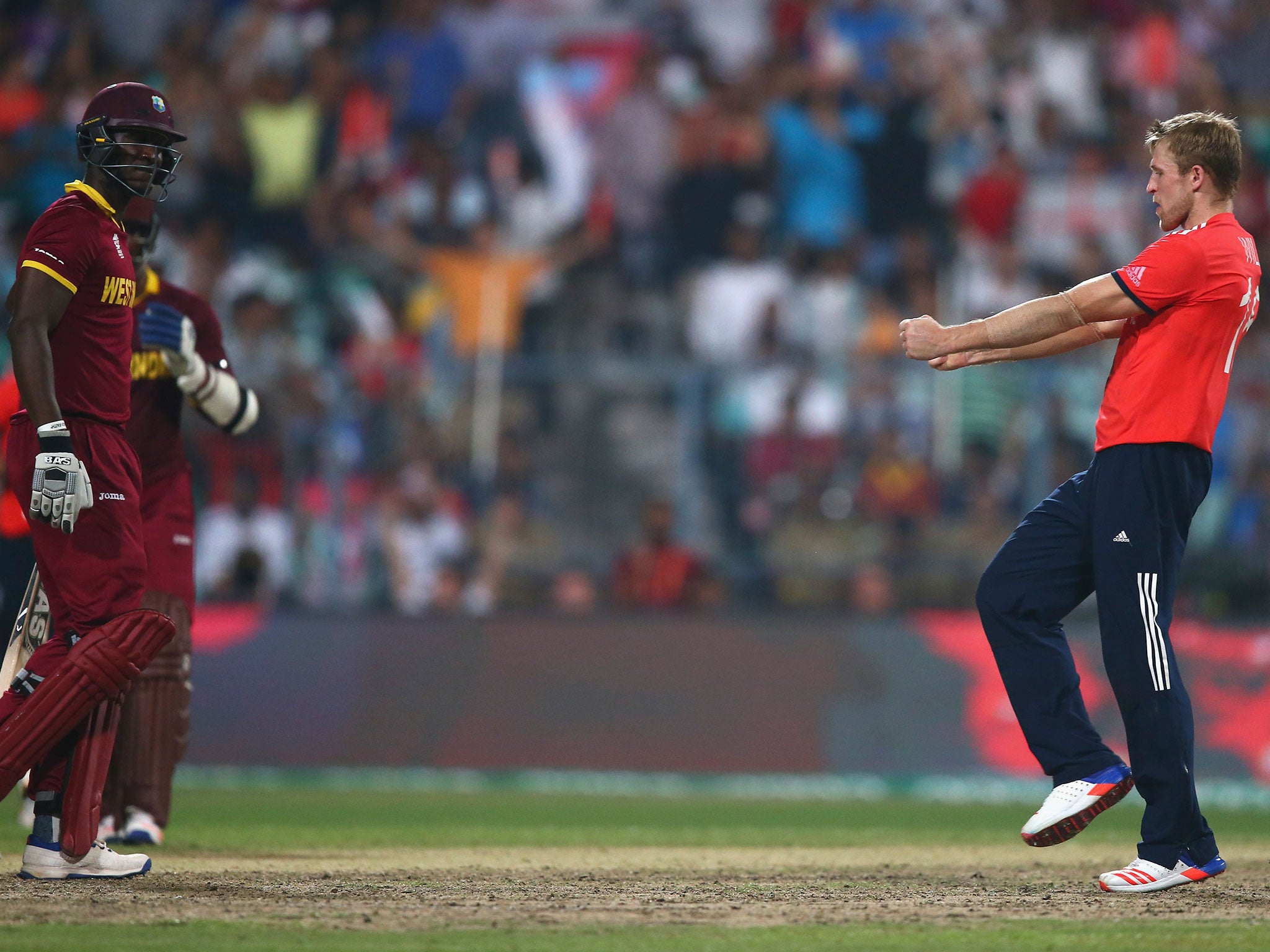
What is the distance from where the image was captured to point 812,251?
586 inches

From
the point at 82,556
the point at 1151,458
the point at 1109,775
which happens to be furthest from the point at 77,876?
the point at 1151,458

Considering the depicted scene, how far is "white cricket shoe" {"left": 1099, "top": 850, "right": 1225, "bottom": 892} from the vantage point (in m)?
5.48

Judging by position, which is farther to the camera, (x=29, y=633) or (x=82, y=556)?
(x=29, y=633)

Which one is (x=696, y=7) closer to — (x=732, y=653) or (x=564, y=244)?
(x=564, y=244)

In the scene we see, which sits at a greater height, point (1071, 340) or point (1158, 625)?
point (1071, 340)

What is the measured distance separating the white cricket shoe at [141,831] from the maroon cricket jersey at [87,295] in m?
2.15

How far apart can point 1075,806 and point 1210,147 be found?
2.28 m

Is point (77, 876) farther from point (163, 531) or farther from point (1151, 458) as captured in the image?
point (1151, 458)

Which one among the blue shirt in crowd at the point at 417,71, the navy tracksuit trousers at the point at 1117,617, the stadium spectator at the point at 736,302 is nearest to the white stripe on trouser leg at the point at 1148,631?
the navy tracksuit trousers at the point at 1117,617

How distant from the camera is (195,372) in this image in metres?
7.05

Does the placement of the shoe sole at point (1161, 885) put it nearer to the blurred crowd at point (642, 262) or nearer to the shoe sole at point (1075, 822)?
the shoe sole at point (1075, 822)

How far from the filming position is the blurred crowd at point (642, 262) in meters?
12.4

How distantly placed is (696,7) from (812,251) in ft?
13.8

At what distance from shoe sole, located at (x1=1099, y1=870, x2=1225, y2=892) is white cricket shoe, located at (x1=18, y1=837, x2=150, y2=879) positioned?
3355 millimetres
